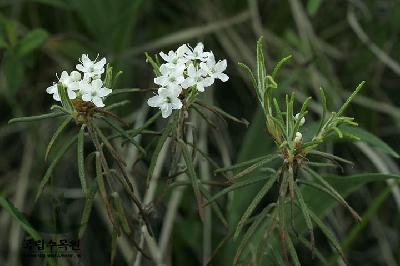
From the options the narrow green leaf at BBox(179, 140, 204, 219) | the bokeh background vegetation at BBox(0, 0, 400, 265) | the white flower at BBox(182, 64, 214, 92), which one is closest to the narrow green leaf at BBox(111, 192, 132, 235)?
the narrow green leaf at BBox(179, 140, 204, 219)

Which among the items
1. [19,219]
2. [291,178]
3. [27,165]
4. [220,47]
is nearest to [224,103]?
[220,47]

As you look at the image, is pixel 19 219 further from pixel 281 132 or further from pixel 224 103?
pixel 224 103

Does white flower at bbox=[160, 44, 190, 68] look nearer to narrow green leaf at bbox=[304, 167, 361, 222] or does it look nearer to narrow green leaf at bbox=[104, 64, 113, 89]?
narrow green leaf at bbox=[104, 64, 113, 89]

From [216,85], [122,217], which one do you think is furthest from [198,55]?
[216,85]

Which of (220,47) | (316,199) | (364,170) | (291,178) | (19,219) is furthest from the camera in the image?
(220,47)

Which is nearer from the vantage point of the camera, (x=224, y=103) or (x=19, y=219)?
(x=19, y=219)
